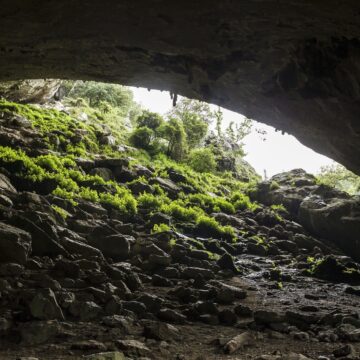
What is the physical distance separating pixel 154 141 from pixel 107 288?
1841 centimetres

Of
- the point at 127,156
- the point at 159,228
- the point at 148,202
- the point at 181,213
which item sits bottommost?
the point at 159,228

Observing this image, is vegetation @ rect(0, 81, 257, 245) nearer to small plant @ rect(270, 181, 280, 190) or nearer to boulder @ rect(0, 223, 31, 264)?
small plant @ rect(270, 181, 280, 190)

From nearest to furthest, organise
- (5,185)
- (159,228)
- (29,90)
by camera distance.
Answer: (5,185)
(159,228)
(29,90)

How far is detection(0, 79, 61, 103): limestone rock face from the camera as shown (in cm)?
1739

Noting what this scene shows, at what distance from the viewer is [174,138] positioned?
2406 centimetres

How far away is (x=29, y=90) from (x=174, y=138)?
9.31 metres

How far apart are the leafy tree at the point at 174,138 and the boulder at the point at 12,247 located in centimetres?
1819

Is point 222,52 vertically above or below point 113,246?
above

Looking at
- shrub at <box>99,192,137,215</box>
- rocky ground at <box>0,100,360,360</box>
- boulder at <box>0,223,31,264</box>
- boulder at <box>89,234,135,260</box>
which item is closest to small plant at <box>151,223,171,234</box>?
rocky ground at <box>0,100,360,360</box>

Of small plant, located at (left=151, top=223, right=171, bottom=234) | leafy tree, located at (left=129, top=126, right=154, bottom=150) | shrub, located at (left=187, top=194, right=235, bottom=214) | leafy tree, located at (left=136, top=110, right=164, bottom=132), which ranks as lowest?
small plant, located at (left=151, top=223, right=171, bottom=234)

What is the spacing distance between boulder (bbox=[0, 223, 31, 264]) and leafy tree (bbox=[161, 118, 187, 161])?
1819cm

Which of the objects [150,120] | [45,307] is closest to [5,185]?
[45,307]

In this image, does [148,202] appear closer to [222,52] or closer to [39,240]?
[39,240]

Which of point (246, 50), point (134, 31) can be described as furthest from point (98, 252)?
point (246, 50)
